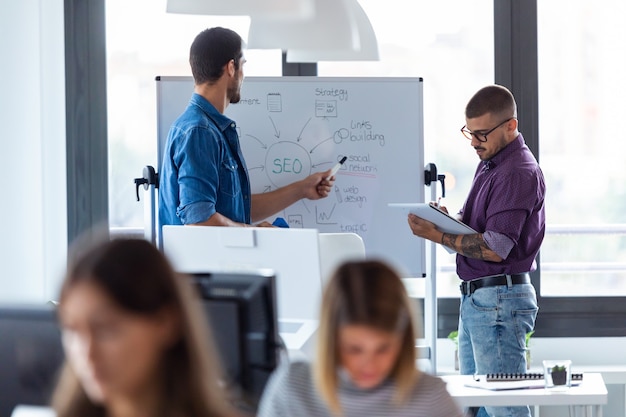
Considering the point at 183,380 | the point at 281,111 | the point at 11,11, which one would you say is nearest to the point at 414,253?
the point at 281,111

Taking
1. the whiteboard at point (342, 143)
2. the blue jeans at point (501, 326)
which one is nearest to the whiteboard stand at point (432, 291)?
the whiteboard at point (342, 143)

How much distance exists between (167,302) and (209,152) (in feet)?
7.73

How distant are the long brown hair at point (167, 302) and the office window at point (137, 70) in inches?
141

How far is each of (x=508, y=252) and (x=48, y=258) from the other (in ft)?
7.29

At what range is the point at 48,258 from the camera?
454cm

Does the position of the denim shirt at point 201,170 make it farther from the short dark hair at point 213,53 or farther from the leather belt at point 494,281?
the leather belt at point 494,281

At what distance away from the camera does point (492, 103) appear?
3838 millimetres

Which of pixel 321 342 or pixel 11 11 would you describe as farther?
pixel 11 11

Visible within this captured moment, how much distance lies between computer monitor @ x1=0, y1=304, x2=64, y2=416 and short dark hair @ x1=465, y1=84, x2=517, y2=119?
254 cm

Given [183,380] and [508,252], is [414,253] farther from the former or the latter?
[183,380]

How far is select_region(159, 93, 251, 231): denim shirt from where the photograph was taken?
3.37 metres

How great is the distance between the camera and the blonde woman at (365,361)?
5.36 ft

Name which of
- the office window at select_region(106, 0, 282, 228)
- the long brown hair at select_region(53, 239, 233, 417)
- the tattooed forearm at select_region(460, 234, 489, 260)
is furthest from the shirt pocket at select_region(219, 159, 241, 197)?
the long brown hair at select_region(53, 239, 233, 417)

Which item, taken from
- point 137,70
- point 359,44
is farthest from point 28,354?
point 137,70
